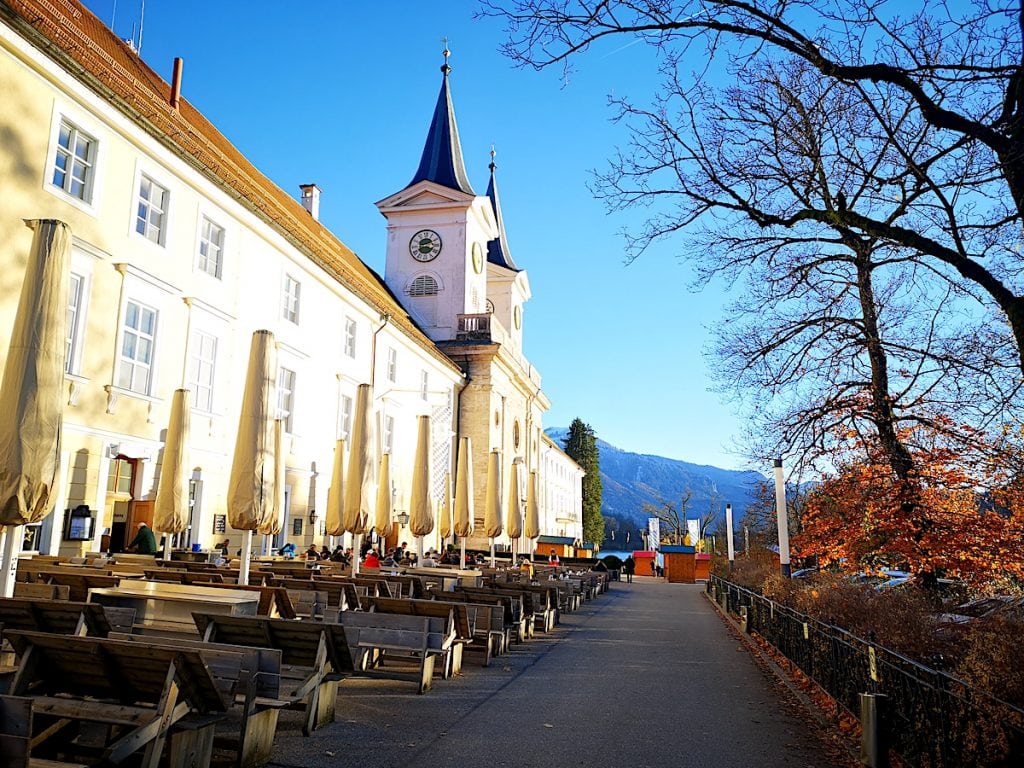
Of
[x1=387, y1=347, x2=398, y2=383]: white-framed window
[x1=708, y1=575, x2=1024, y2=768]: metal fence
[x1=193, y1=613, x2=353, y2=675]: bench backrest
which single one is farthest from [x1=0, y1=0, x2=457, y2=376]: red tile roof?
[x1=708, y1=575, x2=1024, y2=768]: metal fence

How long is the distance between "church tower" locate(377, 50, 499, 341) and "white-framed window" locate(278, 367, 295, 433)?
1981 centimetres

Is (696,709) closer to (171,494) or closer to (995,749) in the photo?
(995,749)

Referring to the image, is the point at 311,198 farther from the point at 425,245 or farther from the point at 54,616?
the point at 54,616

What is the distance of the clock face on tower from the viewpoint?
46.2 metres

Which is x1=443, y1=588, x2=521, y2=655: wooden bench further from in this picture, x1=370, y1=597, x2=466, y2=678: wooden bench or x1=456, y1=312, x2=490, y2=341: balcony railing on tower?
x1=456, y1=312, x2=490, y2=341: balcony railing on tower

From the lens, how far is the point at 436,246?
152ft

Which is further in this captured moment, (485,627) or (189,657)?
(485,627)

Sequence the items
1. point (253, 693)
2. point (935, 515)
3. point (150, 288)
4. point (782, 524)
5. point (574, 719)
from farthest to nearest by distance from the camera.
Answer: point (150, 288)
point (782, 524)
point (935, 515)
point (574, 719)
point (253, 693)

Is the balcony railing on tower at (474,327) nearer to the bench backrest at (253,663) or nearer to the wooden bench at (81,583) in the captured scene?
the wooden bench at (81,583)

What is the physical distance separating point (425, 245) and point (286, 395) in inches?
907

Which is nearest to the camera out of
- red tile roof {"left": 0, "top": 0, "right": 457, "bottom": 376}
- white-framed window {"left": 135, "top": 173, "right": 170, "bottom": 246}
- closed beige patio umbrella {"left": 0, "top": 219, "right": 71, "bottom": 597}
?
closed beige patio umbrella {"left": 0, "top": 219, "right": 71, "bottom": 597}

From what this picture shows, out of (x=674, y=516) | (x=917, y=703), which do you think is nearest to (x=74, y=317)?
(x=917, y=703)

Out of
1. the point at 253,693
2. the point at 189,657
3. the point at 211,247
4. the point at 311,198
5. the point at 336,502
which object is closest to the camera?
the point at 189,657

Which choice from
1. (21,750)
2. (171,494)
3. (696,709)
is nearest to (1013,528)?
(696,709)
